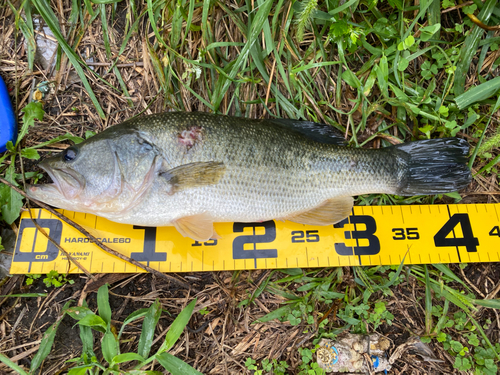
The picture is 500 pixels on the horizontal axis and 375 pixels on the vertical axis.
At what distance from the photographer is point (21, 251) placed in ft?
9.58

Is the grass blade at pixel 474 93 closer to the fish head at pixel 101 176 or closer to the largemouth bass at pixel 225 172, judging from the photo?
the largemouth bass at pixel 225 172

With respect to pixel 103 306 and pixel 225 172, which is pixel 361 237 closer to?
pixel 225 172

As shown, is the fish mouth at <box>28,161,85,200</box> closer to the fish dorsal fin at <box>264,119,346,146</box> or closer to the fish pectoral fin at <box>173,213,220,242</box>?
the fish pectoral fin at <box>173,213,220,242</box>

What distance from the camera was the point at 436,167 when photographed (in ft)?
9.78

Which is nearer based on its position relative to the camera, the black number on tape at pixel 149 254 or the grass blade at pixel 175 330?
the grass blade at pixel 175 330

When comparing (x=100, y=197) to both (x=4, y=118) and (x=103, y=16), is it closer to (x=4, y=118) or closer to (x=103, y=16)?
(x=4, y=118)

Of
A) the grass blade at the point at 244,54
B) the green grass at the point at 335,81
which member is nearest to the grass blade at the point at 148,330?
the green grass at the point at 335,81

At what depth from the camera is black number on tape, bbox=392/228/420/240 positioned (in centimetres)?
311

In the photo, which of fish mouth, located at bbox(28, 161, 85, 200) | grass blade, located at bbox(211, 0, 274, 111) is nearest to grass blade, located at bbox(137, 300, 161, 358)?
fish mouth, located at bbox(28, 161, 85, 200)

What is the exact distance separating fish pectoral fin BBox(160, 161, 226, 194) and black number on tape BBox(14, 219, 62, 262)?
4.51 ft

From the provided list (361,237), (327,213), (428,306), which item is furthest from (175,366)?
(428,306)

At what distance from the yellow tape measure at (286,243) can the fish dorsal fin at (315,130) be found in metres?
0.81

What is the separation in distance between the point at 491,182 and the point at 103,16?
456 centimetres

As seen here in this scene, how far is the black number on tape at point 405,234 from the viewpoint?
3.11 metres
